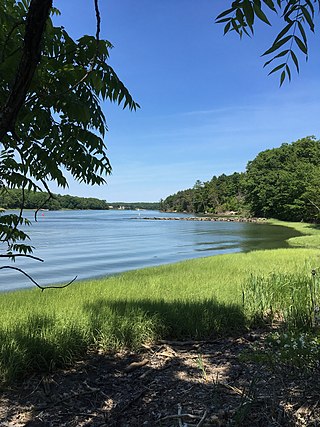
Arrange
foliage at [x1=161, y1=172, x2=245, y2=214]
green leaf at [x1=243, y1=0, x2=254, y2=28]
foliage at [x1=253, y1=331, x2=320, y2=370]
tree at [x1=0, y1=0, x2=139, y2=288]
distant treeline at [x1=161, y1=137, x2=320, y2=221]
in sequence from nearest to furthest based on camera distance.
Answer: green leaf at [x1=243, y1=0, x2=254, y2=28] < tree at [x1=0, y1=0, x2=139, y2=288] < foliage at [x1=253, y1=331, x2=320, y2=370] < distant treeline at [x1=161, y1=137, x2=320, y2=221] < foliage at [x1=161, y1=172, x2=245, y2=214]

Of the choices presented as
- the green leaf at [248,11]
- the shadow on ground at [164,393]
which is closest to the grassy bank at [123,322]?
the shadow on ground at [164,393]

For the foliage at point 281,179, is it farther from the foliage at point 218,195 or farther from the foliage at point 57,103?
the foliage at point 57,103

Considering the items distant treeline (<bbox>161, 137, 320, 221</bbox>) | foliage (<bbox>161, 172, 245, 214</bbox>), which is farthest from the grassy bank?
foliage (<bbox>161, 172, 245, 214</bbox>)

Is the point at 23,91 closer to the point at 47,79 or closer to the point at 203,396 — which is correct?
the point at 47,79

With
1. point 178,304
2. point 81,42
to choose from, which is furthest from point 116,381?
point 81,42

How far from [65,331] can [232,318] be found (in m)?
2.74

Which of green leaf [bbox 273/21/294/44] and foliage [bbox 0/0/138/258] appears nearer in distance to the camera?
green leaf [bbox 273/21/294/44]

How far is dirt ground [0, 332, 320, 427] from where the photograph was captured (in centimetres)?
279

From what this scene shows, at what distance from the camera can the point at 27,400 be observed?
3.46m

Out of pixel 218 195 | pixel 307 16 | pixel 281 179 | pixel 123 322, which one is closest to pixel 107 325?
pixel 123 322

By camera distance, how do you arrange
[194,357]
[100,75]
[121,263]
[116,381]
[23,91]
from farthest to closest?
[121,263], [194,357], [116,381], [100,75], [23,91]

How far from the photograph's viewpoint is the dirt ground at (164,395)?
2793 mm

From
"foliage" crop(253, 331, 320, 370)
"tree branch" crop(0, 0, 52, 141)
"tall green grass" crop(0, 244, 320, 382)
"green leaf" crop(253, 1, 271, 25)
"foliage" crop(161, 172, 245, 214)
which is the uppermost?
"foliage" crop(161, 172, 245, 214)

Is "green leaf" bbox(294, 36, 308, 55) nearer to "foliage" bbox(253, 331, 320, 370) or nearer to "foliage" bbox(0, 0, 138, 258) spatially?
"foliage" bbox(0, 0, 138, 258)
